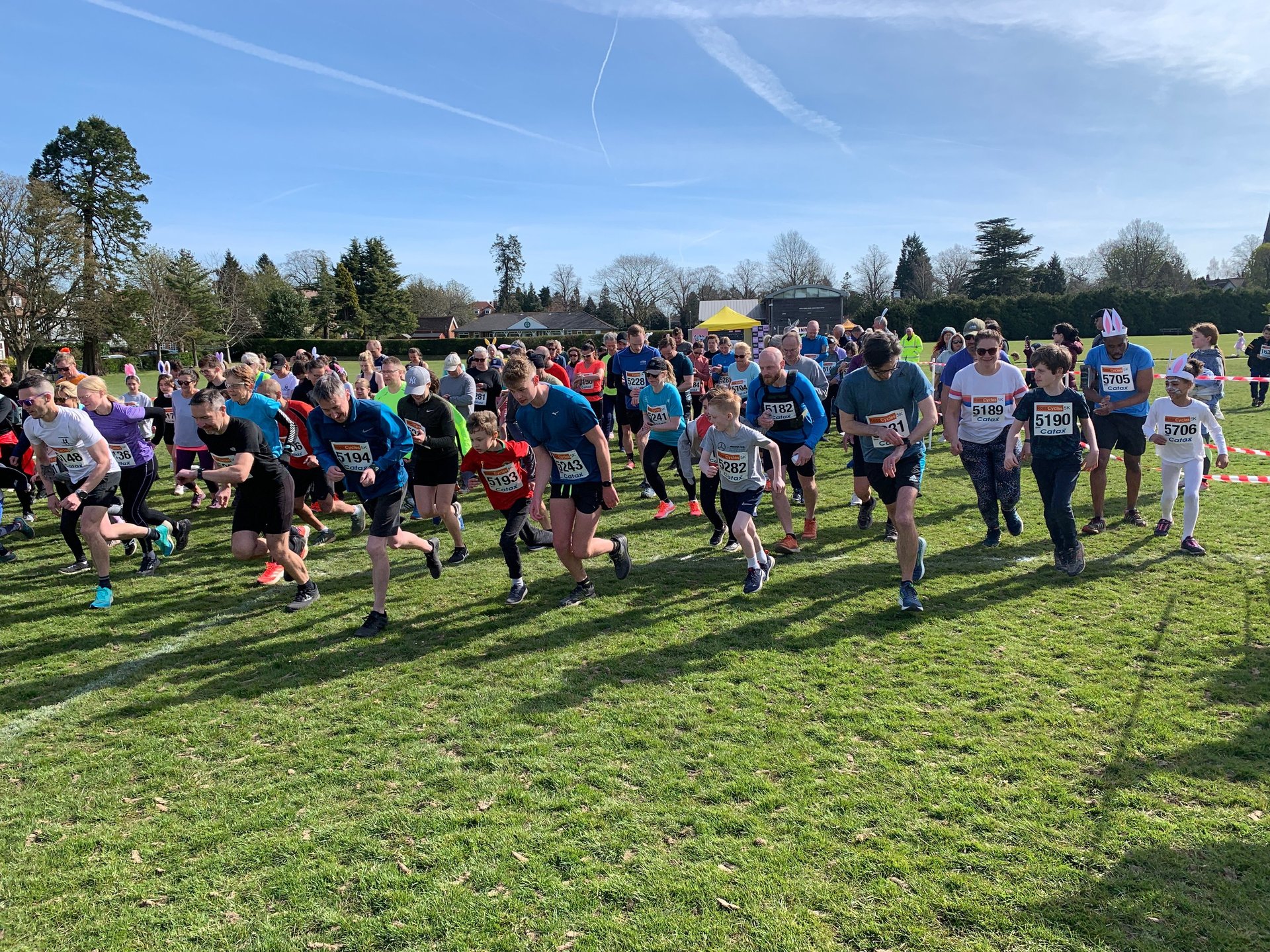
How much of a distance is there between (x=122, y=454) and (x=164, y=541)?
1041 mm

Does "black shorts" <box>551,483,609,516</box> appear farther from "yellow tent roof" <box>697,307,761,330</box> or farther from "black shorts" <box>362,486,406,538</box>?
"yellow tent roof" <box>697,307,761,330</box>

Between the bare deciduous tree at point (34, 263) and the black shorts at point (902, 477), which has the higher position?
the bare deciduous tree at point (34, 263)

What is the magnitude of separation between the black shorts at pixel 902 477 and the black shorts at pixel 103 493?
6.80m

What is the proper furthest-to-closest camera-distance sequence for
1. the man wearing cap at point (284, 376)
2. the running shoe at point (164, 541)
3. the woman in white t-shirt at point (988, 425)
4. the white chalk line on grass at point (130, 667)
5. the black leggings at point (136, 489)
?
the man wearing cap at point (284, 376) < the running shoe at point (164, 541) < the black leggings at point (136, 489) < the woman in white t-shirt at point (988, 425) < the white chalk line on grass at point (130, 667)

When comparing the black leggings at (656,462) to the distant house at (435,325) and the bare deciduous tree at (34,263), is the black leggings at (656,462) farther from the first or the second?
the distant house at (435,325)

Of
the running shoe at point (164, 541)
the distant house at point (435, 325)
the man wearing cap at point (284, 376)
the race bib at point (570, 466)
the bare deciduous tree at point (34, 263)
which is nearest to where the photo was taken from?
the race bib at point (570, 466)

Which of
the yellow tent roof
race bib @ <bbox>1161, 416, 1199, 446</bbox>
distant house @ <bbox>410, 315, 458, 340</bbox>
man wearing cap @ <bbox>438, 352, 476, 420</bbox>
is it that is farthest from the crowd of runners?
distant house @ <bbox>410, 315, 458, 340</bbox>

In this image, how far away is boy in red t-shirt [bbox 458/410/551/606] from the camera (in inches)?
254

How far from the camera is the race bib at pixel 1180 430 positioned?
22.9 feet

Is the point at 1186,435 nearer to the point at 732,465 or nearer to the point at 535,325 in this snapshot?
the point at 732,465

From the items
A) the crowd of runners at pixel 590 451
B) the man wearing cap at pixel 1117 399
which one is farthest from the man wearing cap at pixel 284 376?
the man wearing cap at pixel 1117 399

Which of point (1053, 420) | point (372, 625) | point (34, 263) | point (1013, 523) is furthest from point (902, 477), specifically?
point (34, 263)

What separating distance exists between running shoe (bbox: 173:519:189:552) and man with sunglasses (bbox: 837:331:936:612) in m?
→ 7.32

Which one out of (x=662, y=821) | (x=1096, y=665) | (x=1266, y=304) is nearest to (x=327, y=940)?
(x=662, y=821)
